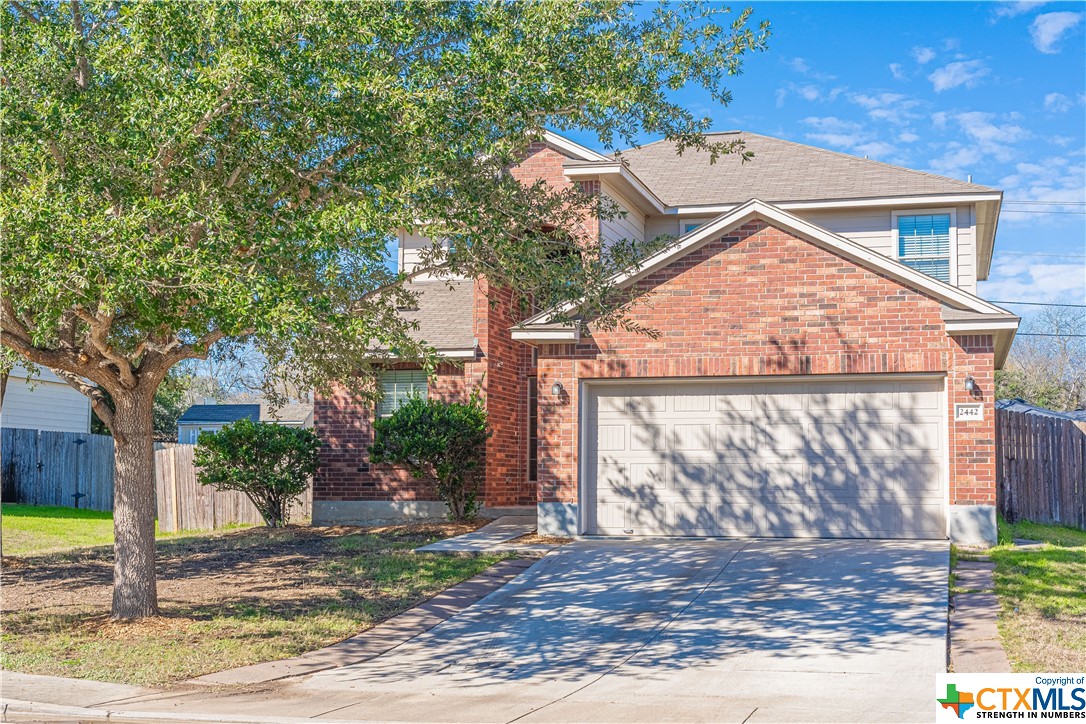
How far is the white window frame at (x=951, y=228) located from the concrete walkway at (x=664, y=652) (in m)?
6.78

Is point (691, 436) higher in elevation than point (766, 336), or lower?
lower

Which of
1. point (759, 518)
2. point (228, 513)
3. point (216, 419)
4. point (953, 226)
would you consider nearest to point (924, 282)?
point (759, 518)

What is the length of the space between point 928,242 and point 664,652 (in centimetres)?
1240

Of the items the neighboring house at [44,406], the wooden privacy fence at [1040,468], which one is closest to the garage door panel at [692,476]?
the wooden privacy fence at [1040,468]

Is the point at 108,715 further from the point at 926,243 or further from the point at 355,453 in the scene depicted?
the point at 926,243

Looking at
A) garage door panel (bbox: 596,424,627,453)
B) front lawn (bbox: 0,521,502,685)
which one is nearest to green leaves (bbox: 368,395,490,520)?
front lawn (bbox: 0,521,502,685)

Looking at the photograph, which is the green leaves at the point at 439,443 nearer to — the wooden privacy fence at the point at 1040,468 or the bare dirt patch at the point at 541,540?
the bare dirt patch at the point at 541,540

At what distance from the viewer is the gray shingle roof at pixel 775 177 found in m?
19.9

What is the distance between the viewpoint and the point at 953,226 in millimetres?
19312

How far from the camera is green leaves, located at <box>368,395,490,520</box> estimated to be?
17781 millimetres

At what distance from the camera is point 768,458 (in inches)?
599

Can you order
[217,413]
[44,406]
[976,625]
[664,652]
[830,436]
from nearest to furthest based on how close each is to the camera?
[664,652]
[976,625]
[830,436]
[44,406]
[217,413]

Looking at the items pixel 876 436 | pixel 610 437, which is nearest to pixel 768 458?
pixel 876 436

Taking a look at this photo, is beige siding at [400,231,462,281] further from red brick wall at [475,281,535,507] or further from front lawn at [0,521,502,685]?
front lawn at [0,521,502,685]
